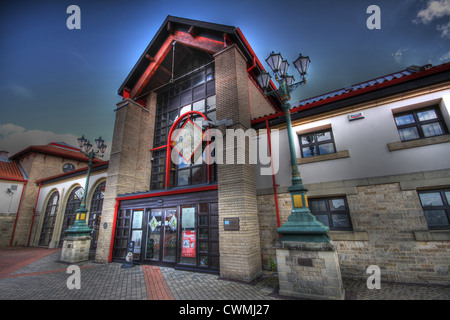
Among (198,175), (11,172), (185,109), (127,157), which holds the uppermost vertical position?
(185,109)

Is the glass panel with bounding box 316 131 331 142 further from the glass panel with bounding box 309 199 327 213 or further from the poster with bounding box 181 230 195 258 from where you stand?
the poster with bounding box 181 230 195 258

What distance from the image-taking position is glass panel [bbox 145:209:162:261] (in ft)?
27.6

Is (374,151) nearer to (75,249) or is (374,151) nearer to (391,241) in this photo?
(391,241)

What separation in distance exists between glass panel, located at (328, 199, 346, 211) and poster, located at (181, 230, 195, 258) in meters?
5.03

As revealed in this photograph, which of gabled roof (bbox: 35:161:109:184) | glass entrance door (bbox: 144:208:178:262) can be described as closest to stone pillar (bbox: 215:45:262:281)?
glass entrance door (bbox: 144:208:178:262)

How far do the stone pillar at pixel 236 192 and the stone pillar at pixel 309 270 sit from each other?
1494 millimetres

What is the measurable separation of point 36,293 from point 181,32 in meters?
12.5

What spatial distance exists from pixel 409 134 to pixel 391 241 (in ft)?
10.6

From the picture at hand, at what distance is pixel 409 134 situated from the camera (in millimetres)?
5895

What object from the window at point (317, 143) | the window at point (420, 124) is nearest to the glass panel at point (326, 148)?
the window at point (317, 143)

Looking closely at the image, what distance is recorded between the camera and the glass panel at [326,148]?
6770mm

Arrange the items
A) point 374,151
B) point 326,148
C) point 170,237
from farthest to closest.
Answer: point 170,237 → point 326,148 → point 374,151

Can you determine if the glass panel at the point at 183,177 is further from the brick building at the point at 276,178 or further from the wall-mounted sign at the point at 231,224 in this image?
the wall-mounted sign at the point at 231,224

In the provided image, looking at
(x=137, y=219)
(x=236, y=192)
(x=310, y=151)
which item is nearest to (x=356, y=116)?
(x=310, y=151)
